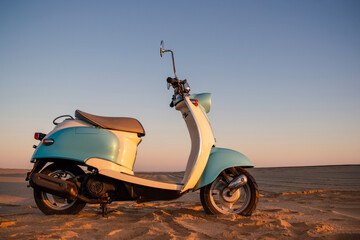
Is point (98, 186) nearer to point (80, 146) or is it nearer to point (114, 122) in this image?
point (80, 146)

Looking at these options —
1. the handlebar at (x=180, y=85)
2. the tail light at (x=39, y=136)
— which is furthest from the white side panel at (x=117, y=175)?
the handlebar at (x=180, y=85)

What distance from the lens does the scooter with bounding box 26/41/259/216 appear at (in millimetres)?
3383

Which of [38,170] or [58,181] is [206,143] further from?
[38,170]

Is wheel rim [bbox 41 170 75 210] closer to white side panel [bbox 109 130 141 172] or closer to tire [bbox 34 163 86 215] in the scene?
tire [bbox 34 163 86 215]

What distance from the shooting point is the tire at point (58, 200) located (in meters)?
3.50

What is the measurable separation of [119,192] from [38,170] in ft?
3.41

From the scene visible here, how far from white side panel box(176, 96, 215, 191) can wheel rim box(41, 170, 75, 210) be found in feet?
4.73

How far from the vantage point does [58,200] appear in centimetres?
357

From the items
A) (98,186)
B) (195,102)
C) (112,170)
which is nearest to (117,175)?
(112,170)

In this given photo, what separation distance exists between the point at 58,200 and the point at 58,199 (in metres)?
0.01

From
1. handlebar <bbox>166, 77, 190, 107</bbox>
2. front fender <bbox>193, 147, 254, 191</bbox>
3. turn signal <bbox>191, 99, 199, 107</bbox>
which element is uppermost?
handlebar <bbox>166, 77, 190, 107</bbox>

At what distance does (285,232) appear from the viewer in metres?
2.54

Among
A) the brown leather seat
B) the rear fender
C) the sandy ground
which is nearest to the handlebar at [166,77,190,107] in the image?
the brown leather seat

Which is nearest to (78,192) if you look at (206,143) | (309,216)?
(206,143)
